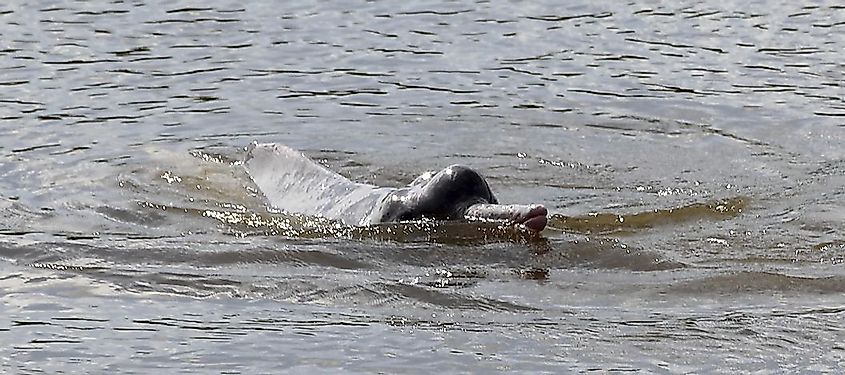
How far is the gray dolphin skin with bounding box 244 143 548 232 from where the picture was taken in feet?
26.3

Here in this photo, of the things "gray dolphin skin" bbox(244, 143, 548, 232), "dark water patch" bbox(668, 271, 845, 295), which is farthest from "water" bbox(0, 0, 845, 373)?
"gray dolphin skin" bbox(244, 143, 548, 232)

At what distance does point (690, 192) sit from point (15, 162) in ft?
13.3

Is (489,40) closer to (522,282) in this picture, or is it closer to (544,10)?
(544,10)

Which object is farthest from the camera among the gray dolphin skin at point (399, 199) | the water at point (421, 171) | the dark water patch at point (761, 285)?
the gray dolphin skin at point (399, 199)

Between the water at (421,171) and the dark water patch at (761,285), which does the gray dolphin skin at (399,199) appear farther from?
the dark water patch at (761,285)

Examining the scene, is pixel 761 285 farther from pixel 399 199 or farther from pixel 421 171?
pixel 421 171

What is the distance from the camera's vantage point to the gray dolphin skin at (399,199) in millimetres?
8016

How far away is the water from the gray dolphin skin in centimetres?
12

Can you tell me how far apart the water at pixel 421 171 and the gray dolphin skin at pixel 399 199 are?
0.39 feet

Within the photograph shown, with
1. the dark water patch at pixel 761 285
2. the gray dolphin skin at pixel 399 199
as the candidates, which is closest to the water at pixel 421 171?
the dark water patch at pixel 761 285

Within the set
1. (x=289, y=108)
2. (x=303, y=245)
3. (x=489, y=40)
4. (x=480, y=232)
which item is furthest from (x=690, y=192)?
(x=489, y=40)

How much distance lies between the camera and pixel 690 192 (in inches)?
361

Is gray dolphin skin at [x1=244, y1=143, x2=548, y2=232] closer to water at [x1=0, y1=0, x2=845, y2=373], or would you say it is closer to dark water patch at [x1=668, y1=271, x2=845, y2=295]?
water at [x1=0, y1=0, x2=845, y2=373]

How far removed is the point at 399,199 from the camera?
27.3 feet
